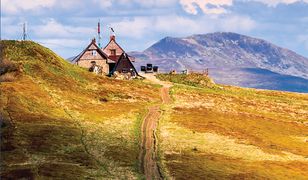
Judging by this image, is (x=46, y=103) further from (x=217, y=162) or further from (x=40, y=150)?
(x=217, y=162)

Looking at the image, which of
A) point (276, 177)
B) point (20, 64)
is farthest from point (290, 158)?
point (20, 64)

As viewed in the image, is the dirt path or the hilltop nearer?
the dirt path

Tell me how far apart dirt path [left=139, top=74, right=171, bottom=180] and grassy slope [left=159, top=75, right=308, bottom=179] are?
1.75 m

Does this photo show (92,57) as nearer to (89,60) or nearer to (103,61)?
(89,60)

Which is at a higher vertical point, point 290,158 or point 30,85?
point 30,85

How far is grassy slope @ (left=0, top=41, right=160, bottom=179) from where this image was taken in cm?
7894

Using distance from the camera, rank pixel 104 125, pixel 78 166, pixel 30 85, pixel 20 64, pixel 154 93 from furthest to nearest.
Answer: pixel 154 93, pixel 20 64, pixel 30 85, pixel 104 125, pixel 78 166

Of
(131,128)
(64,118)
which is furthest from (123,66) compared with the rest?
(131,128)

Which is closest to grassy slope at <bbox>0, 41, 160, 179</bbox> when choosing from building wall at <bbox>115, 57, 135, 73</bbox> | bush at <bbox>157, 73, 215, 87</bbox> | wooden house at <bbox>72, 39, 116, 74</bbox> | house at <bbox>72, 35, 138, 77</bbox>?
building wall at <bbox>115, 57, 135, 73</bbox>

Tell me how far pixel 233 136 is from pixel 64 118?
116 ft

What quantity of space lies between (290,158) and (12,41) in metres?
86.4

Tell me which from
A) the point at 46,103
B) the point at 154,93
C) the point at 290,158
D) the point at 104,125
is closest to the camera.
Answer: the point at 290,158

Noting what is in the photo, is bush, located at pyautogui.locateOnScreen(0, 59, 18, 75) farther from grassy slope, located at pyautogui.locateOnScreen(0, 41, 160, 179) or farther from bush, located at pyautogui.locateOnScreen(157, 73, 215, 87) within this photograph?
bush, located at pyautogui.locateOnScreen(157, 73, 215, 87)

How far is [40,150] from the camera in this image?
84.4 meters
